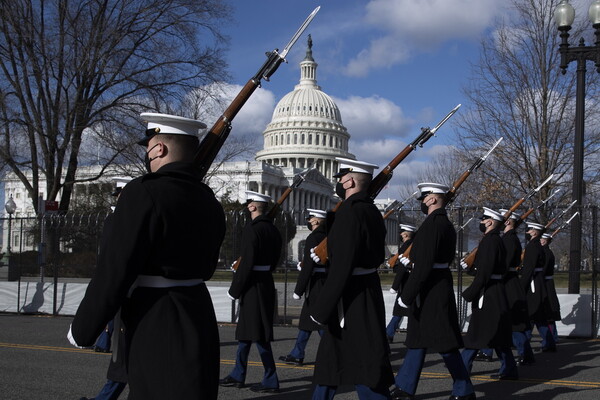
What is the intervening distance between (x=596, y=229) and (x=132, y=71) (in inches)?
569

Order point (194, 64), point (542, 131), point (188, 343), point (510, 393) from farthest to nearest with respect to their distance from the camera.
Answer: point (194, 64) → point (542, 131) → point (510, 393) → point (188, 343)

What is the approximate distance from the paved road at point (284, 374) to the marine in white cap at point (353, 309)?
2261 mm

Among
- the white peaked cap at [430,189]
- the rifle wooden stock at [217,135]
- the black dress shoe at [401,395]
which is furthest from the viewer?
the white peaked cap at [430,189]

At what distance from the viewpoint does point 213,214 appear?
12.5 ft

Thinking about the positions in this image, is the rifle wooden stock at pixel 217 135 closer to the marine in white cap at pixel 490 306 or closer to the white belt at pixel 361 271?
the white belt at pixel 361 271

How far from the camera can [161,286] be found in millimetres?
3613

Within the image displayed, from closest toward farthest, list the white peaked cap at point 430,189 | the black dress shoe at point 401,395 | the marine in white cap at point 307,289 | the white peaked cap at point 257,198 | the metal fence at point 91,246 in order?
the black dress shoe at point 401,395 < the white peaked cap at point 430,189 < the white peaked cap at point 257,198 < the marine in white cap at point 307,289 < the metal fence at point 91,246

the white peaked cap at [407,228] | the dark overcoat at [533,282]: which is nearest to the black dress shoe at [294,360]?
the dark overcoat at [533,282]

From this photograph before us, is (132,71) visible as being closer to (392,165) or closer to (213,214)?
(392,165)

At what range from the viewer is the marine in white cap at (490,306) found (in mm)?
8445

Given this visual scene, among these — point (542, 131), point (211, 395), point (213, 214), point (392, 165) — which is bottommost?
point (211, 395)

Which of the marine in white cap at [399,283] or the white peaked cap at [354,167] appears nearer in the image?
the white peaked cap at [354,167]

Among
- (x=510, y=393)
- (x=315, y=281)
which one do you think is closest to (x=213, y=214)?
(x=510, y=393)

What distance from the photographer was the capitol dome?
127m
